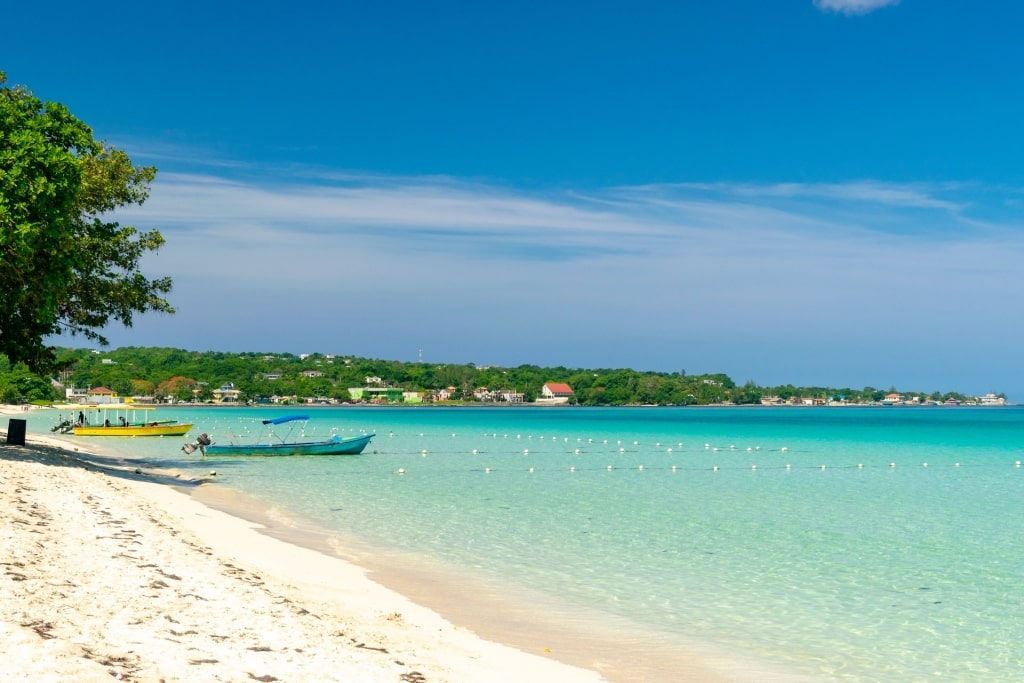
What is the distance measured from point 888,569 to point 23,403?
152167 millimetres

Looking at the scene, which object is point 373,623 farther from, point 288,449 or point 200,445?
point 288,449

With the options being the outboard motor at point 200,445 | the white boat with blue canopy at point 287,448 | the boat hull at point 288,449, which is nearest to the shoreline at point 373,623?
the outboard motor at point 200,445

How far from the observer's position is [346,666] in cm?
779

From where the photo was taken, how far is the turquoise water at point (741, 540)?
11406 mm

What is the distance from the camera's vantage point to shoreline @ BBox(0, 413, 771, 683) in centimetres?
794

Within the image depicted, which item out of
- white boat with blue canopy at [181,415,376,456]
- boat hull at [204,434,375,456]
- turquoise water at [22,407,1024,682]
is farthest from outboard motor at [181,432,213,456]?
boat hull at [204,434,375,456]

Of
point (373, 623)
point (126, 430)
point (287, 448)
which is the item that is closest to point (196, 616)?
point (373, 623)

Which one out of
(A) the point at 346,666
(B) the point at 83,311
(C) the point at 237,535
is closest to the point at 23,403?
(B) the point at 83,311

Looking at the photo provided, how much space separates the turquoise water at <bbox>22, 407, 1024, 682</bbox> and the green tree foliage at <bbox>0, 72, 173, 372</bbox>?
787 cm

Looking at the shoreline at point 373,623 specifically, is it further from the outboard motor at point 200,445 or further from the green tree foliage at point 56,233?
the outboard motor at point 200,445

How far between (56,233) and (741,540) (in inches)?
745

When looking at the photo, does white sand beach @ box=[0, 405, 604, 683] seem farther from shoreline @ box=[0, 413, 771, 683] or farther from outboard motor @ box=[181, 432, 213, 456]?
outboard motor @ box=[181, 432, 213, 456]

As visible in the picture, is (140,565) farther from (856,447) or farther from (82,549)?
(856,447)

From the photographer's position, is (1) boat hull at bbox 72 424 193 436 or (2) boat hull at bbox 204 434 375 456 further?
(1) boat hull at bbox 72 424 193 436
